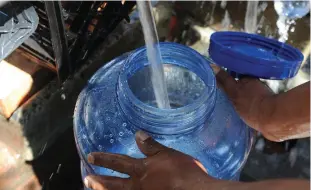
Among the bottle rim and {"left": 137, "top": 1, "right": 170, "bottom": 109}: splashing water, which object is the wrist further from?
{"left": 137, "top": 1, "right": 170, "bottom": 109}: splashing water

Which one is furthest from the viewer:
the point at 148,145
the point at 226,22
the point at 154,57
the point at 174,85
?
the point at 226,22

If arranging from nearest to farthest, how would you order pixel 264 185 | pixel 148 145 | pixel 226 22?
pixel 264 185, pixel 148 145, pixel 226 22

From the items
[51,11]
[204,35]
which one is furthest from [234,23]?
[51,11]

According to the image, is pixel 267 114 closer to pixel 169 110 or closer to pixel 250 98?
pixel 250 98

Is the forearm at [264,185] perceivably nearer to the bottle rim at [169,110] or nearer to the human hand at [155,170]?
the human hand at [155,170]

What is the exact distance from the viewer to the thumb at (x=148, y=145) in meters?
0.90

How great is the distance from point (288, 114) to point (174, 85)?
1.25ft

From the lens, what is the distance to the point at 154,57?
1.06 metres

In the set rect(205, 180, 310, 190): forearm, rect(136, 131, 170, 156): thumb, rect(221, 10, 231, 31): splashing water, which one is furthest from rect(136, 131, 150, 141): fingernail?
rect(221, 10, 231, 31): splashing water

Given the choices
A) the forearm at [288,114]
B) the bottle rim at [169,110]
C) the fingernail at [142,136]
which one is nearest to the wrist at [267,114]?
the forearm at [288,114]

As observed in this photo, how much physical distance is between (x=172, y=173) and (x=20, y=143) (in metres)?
0.56

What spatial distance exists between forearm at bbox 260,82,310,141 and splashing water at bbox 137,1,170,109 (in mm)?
266

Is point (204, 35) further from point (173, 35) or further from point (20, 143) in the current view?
point (20, 143)

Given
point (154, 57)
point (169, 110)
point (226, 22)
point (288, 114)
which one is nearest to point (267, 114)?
point (288, 114)
